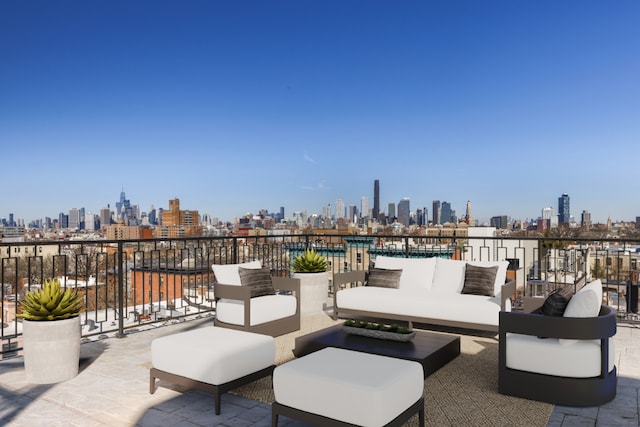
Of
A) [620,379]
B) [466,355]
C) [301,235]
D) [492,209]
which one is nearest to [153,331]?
[301,235]

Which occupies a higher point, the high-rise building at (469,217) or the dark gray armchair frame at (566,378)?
the high-rise building at (469,217)

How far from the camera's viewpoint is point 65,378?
389cm

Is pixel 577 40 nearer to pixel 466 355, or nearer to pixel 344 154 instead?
pixel 466 355

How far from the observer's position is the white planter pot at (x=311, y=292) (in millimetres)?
6699

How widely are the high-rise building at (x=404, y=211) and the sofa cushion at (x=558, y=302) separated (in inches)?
1204

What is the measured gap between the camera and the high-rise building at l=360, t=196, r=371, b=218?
3697cm

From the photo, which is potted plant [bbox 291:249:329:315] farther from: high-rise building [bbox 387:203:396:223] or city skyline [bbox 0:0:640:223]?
high-rise building [bbox 387:203:396:223]

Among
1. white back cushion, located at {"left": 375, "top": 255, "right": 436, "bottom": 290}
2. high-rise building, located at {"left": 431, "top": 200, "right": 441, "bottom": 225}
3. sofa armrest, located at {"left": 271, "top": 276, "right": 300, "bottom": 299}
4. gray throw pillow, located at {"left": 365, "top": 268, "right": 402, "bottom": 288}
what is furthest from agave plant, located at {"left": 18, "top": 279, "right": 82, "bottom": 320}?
high-rise building, located at {"left": 431, "top": 200, "right": 441, "bottom": 225}

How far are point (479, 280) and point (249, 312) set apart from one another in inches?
110

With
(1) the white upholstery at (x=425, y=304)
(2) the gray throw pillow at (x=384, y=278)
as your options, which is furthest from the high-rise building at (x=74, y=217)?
(1) the white upholstery at (x=425, y=304)

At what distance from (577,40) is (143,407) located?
1498 centimetres

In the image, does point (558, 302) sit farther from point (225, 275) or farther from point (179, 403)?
point (225, 275)

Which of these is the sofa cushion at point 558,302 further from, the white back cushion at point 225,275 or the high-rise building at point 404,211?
the high-rise building at point 404,211

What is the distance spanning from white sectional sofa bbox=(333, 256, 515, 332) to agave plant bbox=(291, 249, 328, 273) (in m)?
0.75
